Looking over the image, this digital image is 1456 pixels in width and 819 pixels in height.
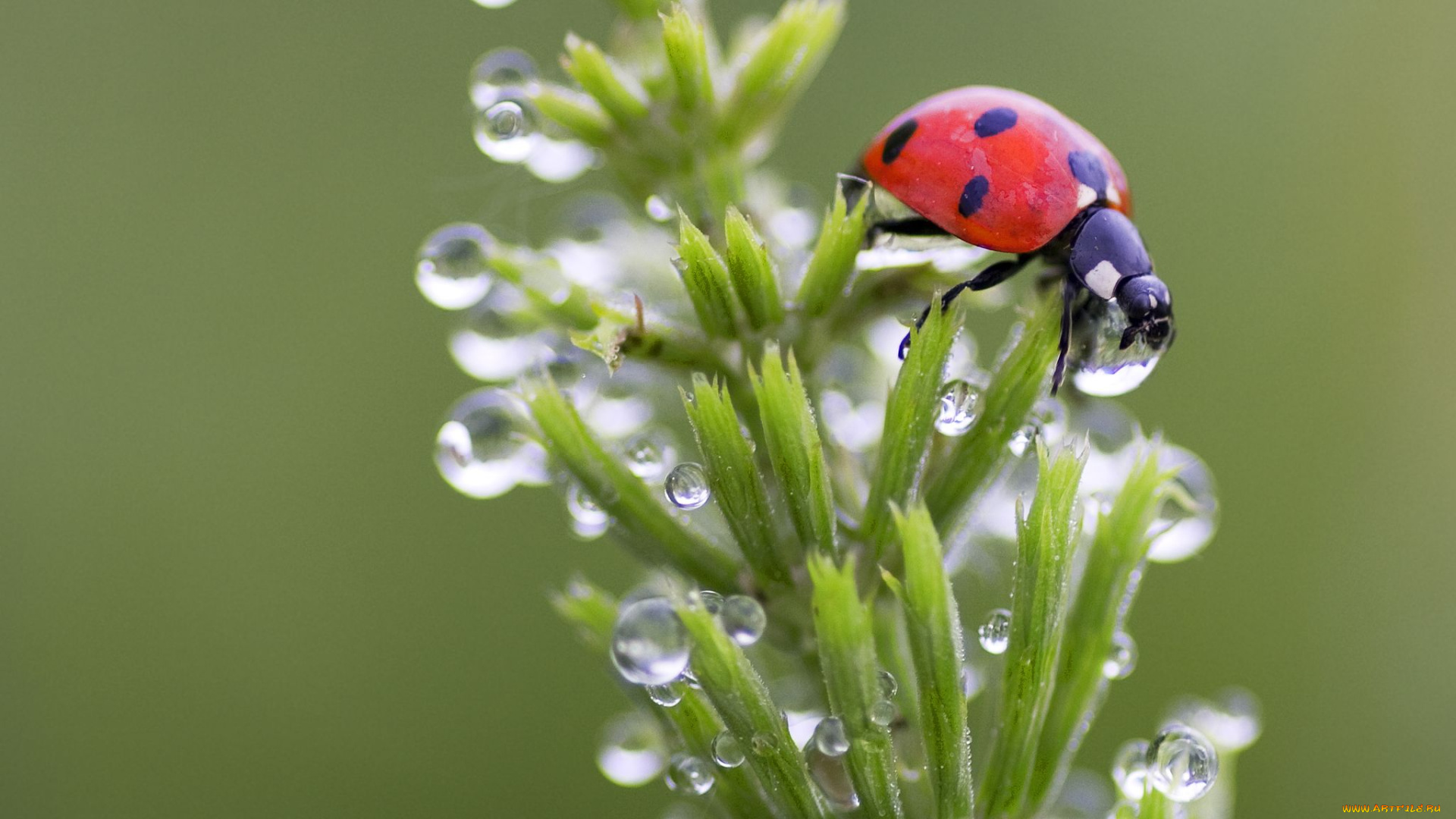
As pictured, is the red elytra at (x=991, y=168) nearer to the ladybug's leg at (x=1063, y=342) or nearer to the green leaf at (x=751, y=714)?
the ladybug's leg at (x=1063, y=342)

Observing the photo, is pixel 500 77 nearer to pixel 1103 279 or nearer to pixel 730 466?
pixel 730 466

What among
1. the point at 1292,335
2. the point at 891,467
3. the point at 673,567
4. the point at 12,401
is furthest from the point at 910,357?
the point at 12,401

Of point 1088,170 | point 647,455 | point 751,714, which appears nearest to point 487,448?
point 647,455

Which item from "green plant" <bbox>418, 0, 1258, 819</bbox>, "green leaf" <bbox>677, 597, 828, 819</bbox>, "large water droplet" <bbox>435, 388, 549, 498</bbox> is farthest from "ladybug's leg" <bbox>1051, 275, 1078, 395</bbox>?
"large water droplet" <bbox>435, 388, 549, 498</bbox>

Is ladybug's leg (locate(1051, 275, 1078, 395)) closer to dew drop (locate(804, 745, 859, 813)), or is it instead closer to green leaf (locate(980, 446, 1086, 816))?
green leaf (locate(980, 446, 1086, 816))

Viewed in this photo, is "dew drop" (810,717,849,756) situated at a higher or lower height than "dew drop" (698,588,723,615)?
lower

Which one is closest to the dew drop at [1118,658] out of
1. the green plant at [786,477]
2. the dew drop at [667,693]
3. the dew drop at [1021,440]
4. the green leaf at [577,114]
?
the green plant at [786,477]
